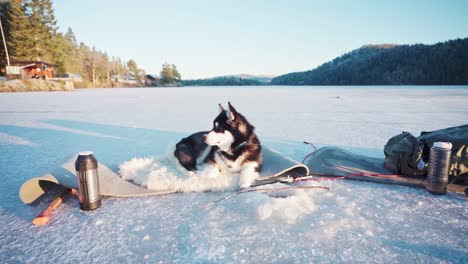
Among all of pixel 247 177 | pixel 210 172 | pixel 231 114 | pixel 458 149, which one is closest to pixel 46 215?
pixel 210 172

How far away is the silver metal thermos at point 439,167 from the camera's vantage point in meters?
2.49

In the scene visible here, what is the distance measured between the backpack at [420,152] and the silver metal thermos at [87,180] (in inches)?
140

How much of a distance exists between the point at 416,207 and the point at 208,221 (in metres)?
2.05

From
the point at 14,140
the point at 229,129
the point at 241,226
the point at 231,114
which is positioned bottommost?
the point at 241,226

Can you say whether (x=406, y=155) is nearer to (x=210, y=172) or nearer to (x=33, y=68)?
(x=210, y=172)

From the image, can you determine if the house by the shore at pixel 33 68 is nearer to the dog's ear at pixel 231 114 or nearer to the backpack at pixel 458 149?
the dog's ear at pixel 231 114

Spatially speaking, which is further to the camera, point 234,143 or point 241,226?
point 234,143

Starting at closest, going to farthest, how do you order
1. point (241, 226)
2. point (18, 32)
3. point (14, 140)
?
point (241, 226)
point (14, 140)
point (18, 32)

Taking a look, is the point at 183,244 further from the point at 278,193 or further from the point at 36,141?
the point at 36,141

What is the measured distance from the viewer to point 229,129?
3014 mm

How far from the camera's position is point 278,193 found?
8.75 feet

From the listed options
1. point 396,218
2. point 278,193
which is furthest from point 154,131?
point 396,218

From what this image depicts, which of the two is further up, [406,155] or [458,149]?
[458,149]

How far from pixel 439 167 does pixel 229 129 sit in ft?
7.60
